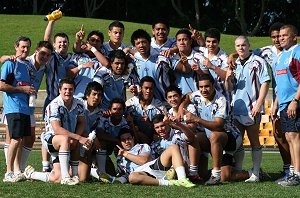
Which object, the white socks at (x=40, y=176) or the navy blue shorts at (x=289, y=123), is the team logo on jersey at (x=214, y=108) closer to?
the navy blue shorts at (x=289, y=123)

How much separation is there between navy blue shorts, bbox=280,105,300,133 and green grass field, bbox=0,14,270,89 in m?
18.8

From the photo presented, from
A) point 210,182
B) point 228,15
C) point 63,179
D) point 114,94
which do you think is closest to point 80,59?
point 114,94

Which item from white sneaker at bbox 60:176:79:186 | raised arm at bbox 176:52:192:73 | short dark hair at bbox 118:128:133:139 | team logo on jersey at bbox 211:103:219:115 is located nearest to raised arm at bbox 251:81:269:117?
team logo on jersey at bbox 211:103:219:115

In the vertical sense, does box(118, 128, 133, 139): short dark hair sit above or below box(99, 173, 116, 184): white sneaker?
above

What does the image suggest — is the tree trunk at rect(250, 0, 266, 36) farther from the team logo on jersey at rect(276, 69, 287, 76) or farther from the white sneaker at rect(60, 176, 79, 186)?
the white sneaker at rect(60, 176, 79, 186)

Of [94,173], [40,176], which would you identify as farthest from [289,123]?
[40,176]

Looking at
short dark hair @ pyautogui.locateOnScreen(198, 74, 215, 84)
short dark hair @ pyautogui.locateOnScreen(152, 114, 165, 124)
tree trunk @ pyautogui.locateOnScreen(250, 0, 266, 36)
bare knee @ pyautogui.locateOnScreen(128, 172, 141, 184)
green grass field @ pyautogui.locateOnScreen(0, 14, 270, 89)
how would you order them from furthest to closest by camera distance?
1. tree trunk @ pyautogui.locateOnScreen(250, 0, 266, 36)
2. green grass field @ pyautogui.locateOnScreen(0, 14, 270, 89)
3. short dark hair @ pyautogui.locateOnScreen(152, 114, 165, 124)
4. short dark hair @ pyautogui.locateOnScreen(198, 74, 215, 84)
5. bare knee @ pyautogui.locateOnScreen(128, 172, 141, 184)

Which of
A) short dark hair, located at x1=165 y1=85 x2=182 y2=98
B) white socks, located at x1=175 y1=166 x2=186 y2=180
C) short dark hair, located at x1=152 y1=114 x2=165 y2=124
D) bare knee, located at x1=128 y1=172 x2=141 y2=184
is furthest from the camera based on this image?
short dark hair, located at x1=165 y1=85 x2=182 y2=98

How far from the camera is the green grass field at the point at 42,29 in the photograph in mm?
29312

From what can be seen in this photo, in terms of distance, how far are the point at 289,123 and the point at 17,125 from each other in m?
3.81

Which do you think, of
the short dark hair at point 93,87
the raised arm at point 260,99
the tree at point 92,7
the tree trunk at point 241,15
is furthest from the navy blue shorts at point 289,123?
the tree at point 92,7

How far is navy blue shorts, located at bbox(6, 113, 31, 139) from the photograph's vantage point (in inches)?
399

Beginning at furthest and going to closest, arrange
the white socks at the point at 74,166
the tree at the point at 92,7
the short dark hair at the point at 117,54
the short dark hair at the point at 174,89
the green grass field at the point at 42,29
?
the tree at the point at 92,7, the green grass field at the point at 42,29, the short dark hair at the point at 117,54, the short dark hair at the point at 174,89, the white socks at the point at 74,166

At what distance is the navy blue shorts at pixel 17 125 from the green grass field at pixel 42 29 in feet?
60.5
